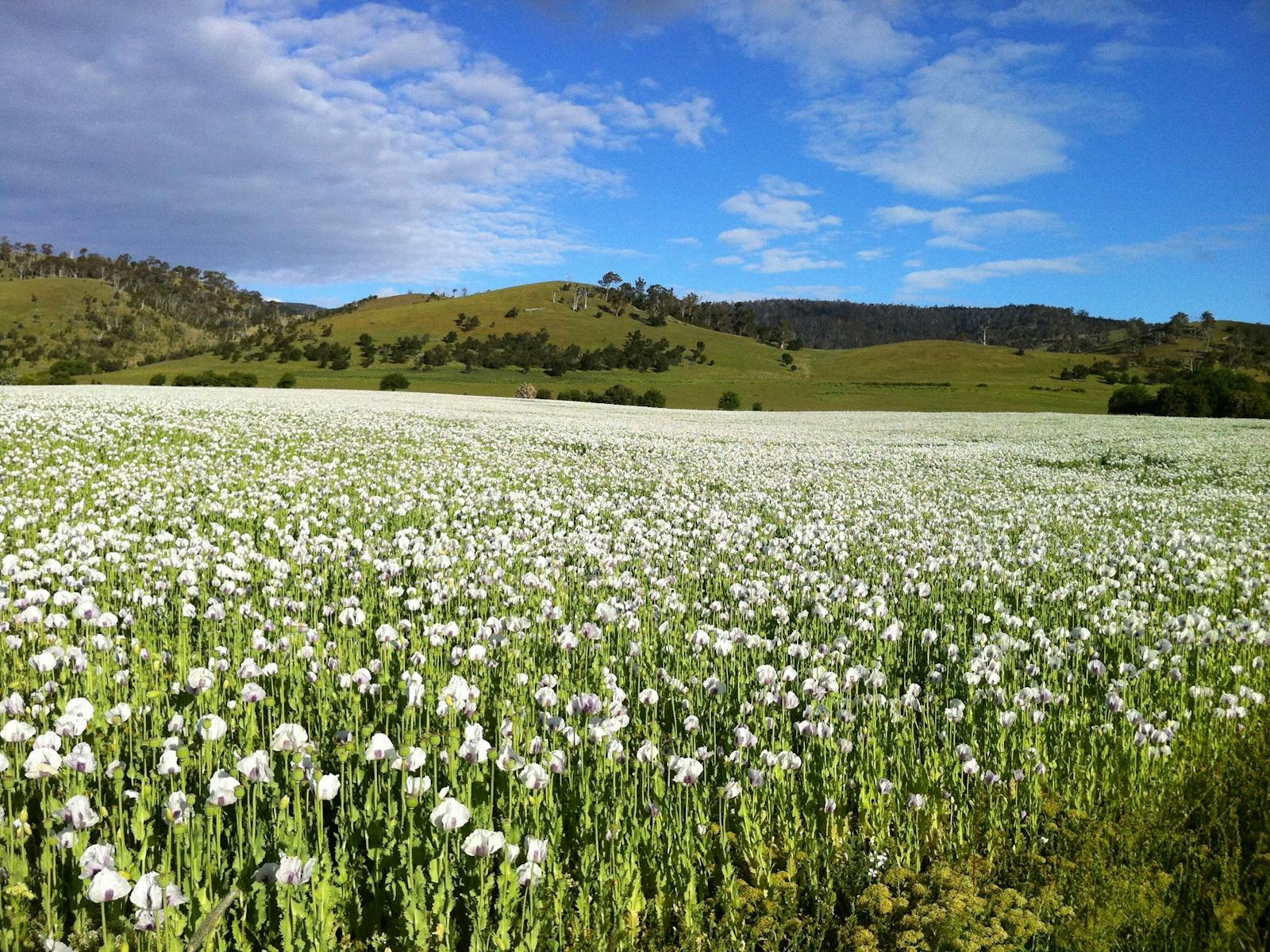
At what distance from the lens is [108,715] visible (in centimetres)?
388

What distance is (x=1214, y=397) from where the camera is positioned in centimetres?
7444

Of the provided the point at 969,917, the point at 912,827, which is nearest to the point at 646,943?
the point at 969,917

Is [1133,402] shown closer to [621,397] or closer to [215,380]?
[621,397]

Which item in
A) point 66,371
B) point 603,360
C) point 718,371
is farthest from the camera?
point 718,371

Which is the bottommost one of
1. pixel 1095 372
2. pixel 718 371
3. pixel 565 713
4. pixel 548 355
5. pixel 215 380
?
pixel 565 713

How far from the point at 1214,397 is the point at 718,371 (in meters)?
81.3

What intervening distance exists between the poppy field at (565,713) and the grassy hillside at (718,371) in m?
90.0

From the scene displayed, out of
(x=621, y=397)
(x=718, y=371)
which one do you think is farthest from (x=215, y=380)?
(x=718, y=371)

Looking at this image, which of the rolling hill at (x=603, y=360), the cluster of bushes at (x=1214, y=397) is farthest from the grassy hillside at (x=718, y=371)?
the cluster of bushes at (x=1214, y=397)

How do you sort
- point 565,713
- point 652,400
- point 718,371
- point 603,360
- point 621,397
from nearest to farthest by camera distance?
point 565,713 < point 652,400 < point 621,397 < point 603,360 < point 718,371

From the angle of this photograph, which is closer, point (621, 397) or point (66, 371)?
point (66, 371)

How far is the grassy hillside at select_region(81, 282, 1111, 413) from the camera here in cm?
10600

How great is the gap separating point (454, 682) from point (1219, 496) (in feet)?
64.4

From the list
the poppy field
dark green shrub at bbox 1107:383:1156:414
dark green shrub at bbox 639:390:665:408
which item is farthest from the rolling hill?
the poppy field
